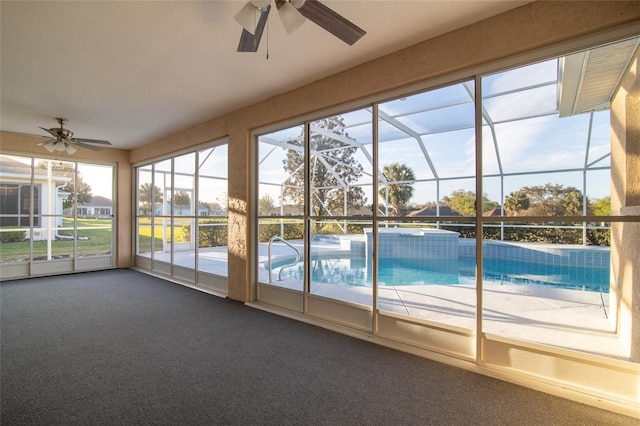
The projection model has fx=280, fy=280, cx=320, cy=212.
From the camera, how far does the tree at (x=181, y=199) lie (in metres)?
5.86

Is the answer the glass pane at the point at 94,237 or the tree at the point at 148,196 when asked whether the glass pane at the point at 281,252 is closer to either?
the tree at the point at 148,196

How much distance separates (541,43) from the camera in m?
2.17

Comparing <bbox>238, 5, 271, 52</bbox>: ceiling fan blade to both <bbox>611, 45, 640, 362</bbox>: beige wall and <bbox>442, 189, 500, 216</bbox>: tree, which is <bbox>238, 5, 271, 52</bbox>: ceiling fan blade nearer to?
<bbox>442, 189, 500, 216</bbox>: tree

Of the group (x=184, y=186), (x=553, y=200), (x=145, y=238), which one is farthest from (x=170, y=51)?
(x=145, y=238)

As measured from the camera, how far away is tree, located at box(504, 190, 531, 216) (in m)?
2.54

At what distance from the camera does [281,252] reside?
14.2ft

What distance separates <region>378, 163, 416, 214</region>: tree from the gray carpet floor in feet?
5.27

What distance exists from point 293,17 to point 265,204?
9.27 ft

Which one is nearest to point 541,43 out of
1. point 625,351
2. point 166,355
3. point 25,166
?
point 625,351

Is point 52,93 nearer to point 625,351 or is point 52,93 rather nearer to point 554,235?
point 554,235

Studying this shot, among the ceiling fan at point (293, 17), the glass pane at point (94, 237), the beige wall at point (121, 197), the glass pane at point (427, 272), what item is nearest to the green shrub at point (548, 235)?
the glass pane at point (427, 272)

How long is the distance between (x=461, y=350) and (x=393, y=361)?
2.10 feet

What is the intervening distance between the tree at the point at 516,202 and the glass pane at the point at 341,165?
138 centimetres

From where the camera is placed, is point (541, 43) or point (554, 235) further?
point (554, 235)
